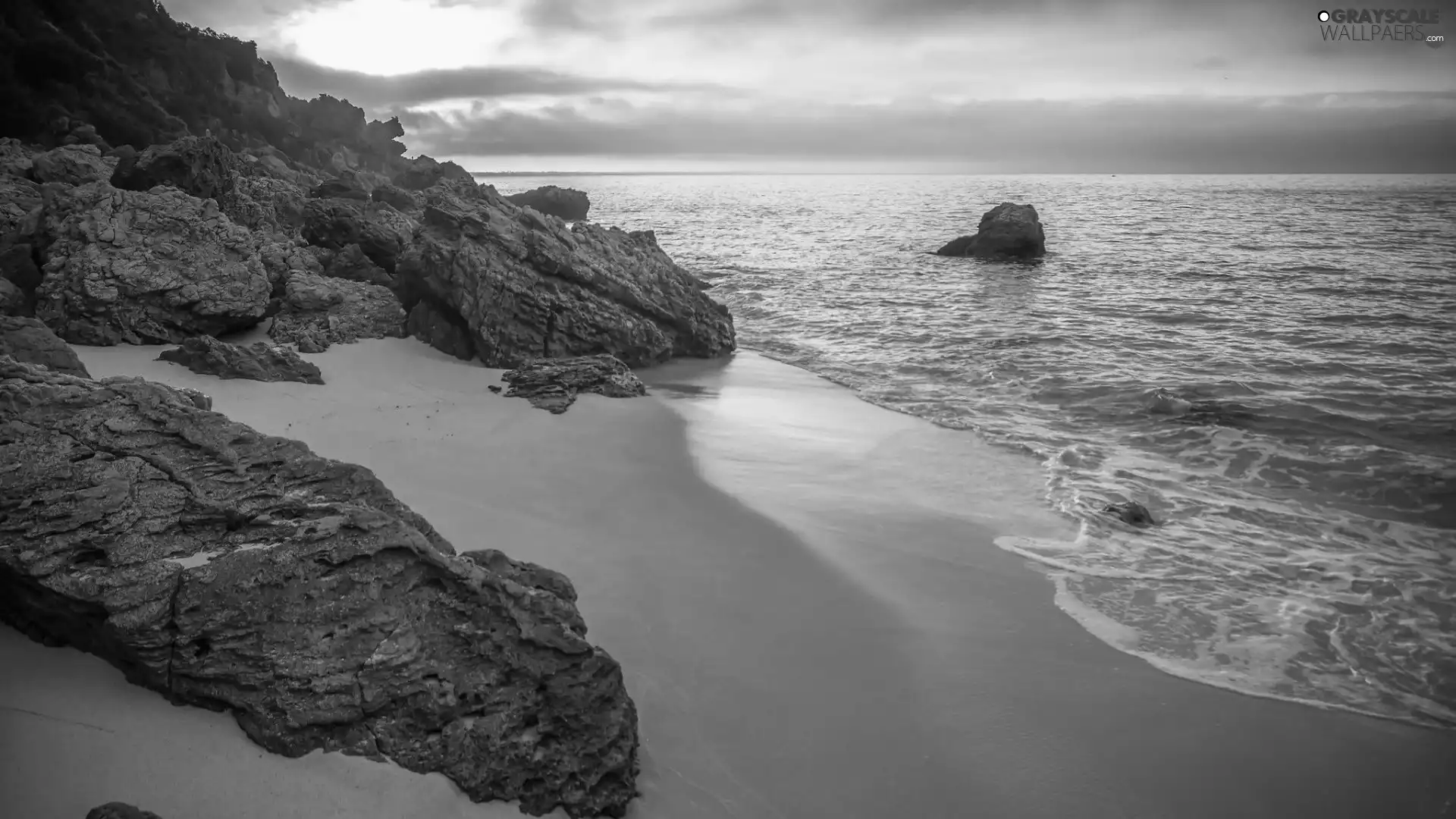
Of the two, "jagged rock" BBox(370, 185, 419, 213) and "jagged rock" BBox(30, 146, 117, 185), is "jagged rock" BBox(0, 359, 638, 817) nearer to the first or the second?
"jagged rock" BBox(30, 146, 117, 185)

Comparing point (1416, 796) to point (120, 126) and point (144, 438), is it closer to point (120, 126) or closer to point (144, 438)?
point (144, 438)

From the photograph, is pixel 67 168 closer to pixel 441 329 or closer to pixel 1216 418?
pixel 441 329

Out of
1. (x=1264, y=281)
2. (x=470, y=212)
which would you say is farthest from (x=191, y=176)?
(x=1264, y=281)

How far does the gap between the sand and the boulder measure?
3108 mm

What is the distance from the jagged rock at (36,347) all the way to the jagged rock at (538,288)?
5.60 meters


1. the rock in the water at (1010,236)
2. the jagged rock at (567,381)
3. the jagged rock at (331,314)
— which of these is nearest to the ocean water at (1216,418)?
the rock in the water at (1010,236)

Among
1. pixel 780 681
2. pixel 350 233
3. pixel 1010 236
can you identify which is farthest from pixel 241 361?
pixel 1010 236

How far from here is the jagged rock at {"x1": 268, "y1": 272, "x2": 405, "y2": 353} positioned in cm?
1080

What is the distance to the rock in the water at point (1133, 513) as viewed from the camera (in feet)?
25.2

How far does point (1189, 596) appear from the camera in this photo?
249 inches

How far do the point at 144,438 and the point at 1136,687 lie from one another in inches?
246

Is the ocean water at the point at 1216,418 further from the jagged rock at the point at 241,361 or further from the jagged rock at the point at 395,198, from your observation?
the jagged rock at the point at 395,198

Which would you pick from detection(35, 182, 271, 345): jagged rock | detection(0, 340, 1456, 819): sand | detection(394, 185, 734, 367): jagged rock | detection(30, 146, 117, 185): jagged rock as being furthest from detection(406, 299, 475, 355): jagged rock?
detection(30, 146, 117, 185): jagged rock

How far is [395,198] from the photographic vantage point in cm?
2062
